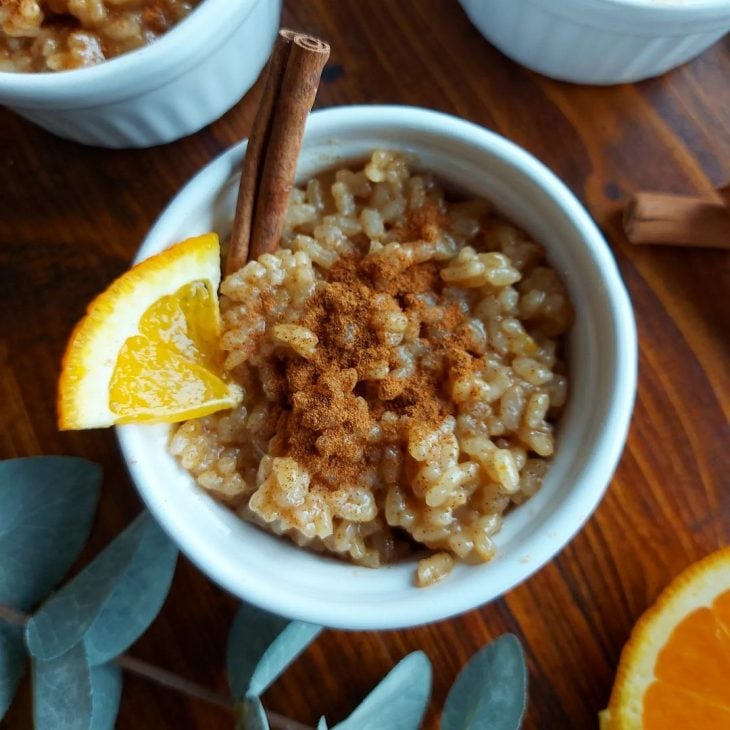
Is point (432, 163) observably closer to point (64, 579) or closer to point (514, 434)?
point (514, 434)

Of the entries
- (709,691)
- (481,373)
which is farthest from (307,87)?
(709,691)

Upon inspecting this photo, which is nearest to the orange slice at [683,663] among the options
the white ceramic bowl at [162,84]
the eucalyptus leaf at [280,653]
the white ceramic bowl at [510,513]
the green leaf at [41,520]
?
the white ceramic bowl at [510,513]

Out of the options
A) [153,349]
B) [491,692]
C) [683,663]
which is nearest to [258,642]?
[491,692]

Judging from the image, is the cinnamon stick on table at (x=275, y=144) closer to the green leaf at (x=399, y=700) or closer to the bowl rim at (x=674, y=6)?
the bowl rim at (x=674, y=6)

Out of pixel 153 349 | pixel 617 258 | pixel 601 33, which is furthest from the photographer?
pixel 617 258

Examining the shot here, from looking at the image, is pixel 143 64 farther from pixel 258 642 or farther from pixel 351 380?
pixel 258 642

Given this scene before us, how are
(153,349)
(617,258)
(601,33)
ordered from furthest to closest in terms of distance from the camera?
1. (617,258)
2. (601,33)
3. (153,349)
